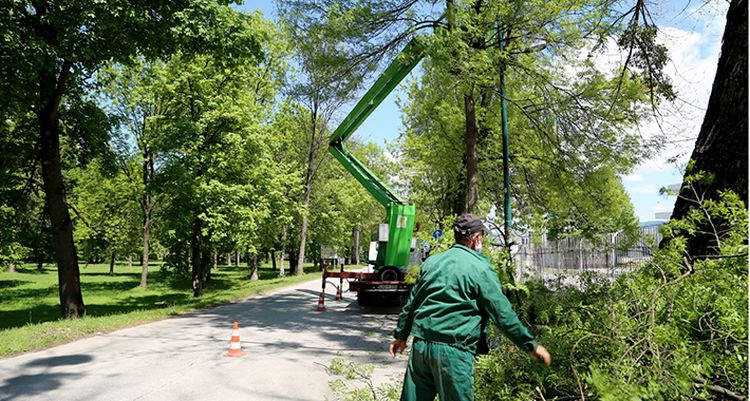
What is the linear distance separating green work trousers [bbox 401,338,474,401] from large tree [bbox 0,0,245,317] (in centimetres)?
983

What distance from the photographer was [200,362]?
8.02 meters

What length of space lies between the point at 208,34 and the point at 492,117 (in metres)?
7.67

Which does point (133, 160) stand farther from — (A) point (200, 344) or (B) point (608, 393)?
(B) point (608, 393)

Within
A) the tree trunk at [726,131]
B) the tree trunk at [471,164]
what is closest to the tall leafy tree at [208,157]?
the tree trunk at [471,164]

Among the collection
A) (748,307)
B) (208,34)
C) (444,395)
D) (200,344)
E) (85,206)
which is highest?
(208,34)

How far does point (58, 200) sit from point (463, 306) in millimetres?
12766

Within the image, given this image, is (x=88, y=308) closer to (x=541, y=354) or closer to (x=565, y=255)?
(x=565, y=255)

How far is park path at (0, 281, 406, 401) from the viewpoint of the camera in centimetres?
627

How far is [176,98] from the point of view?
1994cm

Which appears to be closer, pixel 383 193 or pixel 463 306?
pixel 463 306

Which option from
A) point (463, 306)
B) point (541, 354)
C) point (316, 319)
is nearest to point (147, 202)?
point (316, 319)

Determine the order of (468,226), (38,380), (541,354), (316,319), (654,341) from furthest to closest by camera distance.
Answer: (316,319) → (38,380) → (468,226) → (541,354) → (654,341)

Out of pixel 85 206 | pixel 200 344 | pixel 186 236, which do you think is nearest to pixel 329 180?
pixel 85 206

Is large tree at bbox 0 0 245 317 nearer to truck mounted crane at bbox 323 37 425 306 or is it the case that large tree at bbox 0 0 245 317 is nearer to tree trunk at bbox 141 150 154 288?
truck mounted crane at bbox 323 37 425 306
